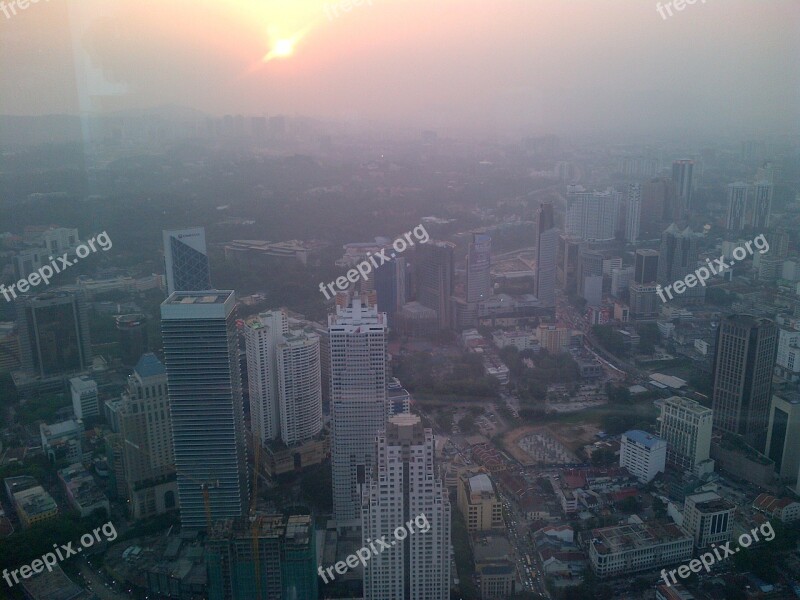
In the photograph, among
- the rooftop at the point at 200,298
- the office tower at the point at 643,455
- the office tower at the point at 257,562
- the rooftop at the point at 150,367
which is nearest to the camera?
the office tower at the point at 257,562

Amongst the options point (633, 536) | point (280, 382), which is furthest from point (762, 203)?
point (280, 382)

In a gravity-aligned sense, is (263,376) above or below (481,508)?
above

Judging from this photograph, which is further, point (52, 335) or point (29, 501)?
point (52, 335)

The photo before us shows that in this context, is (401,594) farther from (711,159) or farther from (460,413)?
(711,159)

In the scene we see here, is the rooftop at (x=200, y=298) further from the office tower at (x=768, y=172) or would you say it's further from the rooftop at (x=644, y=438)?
the office tower at (x=768, y=172)

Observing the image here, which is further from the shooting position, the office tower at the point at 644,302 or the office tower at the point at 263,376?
the office tower at the point at 644,302

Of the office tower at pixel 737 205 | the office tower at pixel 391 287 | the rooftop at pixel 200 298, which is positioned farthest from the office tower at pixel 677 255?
the rooftop at pixel 200 298

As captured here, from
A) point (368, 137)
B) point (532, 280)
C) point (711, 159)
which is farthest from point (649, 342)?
point (368, 137)

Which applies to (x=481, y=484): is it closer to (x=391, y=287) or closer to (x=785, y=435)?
(x=785, y=435)

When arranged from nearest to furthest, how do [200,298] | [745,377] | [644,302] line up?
[200,298]
[745,377]
[644,302]
